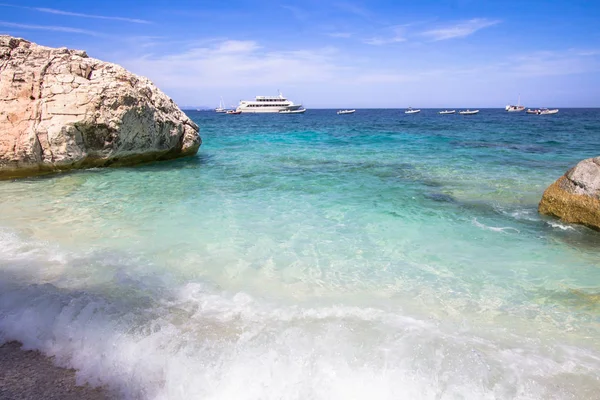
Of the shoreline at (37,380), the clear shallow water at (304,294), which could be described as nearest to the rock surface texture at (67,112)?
the clear shallow water at (304,294)

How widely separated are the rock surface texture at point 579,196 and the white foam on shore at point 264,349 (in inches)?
189

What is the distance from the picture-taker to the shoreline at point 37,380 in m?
2.93

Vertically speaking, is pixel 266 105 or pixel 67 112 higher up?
pixel 266 105

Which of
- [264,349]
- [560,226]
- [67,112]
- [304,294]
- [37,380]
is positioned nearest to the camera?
[37,380]

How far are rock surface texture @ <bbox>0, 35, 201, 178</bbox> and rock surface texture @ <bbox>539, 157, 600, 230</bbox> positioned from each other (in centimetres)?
1301

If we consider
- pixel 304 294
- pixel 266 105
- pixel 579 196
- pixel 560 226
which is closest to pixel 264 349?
pixel 304 294

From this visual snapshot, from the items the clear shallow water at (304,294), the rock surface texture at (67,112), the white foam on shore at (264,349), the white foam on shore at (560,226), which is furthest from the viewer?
the rock surface texture at (67,112)

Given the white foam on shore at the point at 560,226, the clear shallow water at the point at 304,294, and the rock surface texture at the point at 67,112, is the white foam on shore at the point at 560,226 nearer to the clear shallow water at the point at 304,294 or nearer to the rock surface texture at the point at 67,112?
the clear shallow water at the point at 304,294

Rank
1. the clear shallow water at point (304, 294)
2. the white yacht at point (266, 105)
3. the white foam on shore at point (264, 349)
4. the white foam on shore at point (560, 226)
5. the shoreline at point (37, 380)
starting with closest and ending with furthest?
the shoreline at point (37, 380), the white foam on shore at point (264, 349), the clear shallow water at point (304, 294), the white foam on shore at point (560, 226), the white yacht at point (266, 105)

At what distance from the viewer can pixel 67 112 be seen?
39.8 ft

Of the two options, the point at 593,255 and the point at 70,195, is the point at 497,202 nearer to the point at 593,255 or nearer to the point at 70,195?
the point at 593,255

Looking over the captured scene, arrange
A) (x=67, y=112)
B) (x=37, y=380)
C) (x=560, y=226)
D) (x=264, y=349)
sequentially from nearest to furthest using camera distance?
(x=37, y=380) < (x=264, y=349) < (x=560, y=226) < (x=67, y=112)

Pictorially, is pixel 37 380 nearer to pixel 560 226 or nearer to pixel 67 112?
pixel 560 226

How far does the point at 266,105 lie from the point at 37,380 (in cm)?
10466
